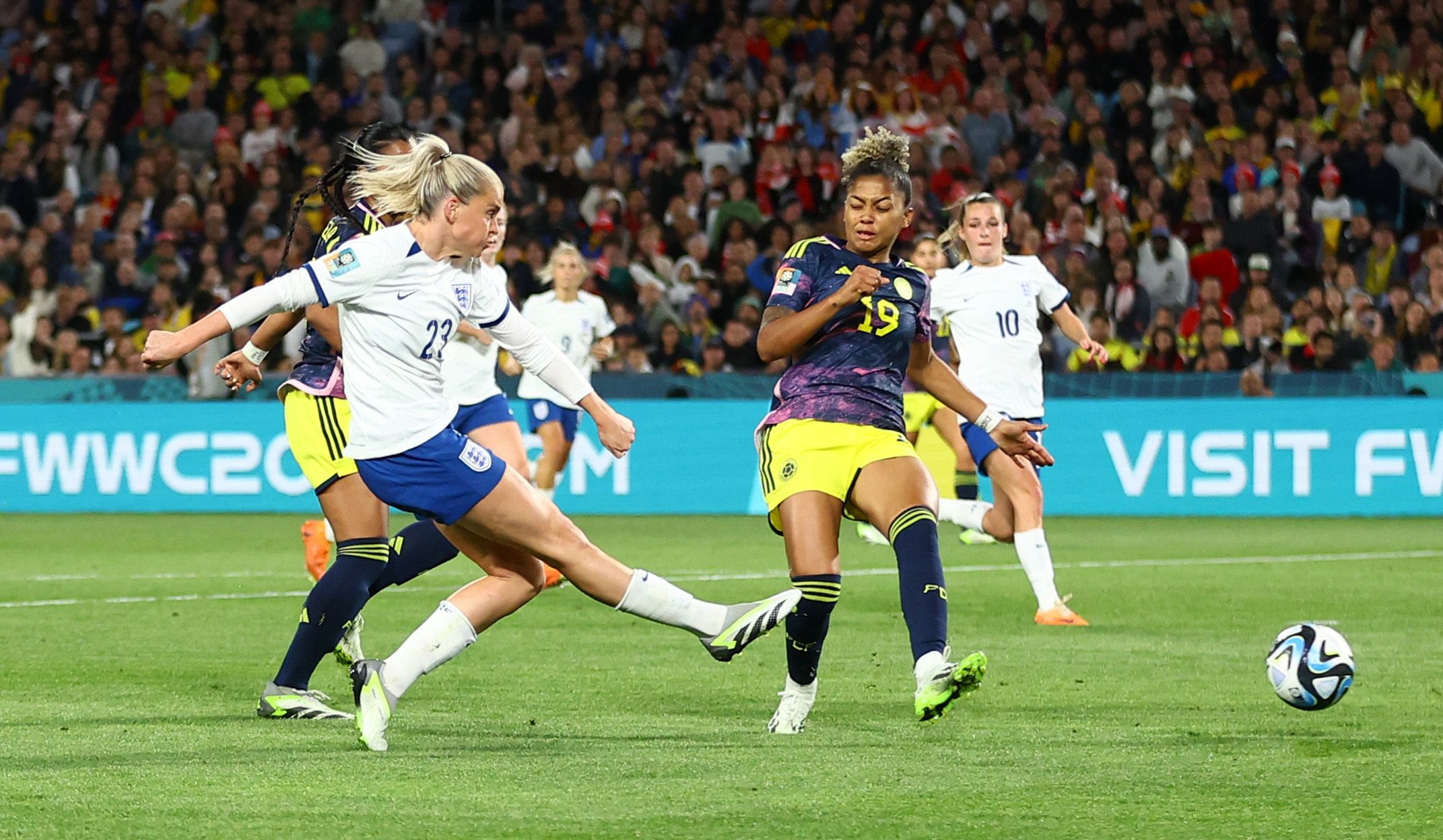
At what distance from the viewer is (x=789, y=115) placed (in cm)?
2425

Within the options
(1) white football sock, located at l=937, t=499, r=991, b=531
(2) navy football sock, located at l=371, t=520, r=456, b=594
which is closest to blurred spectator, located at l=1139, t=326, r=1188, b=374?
(1) white football sock, located at l=937, t=499, r=991, b=531

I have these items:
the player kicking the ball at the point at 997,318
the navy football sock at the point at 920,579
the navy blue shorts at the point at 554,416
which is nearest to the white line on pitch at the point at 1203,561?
the player kicking the ball at the point at 997,318

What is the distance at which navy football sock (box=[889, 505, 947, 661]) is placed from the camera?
7.07 metres

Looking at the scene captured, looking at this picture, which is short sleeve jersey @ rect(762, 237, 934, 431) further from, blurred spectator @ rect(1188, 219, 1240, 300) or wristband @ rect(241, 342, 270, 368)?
blurred spectator @ rect(1188, 219, 1240, 300)

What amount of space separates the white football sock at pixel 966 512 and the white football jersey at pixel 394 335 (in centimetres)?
688

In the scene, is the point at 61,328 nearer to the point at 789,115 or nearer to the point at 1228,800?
the point at 789,115

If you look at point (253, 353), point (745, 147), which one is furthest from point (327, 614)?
point (745, 147)

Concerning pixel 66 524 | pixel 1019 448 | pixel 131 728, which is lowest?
pixel 66 524

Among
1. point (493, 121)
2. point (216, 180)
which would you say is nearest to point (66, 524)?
point (216, 180)

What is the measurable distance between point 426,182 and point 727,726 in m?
2.14

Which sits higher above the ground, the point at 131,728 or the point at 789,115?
the point at 131,728

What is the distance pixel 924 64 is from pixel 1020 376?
42.1 feet

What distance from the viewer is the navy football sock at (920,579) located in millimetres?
7066

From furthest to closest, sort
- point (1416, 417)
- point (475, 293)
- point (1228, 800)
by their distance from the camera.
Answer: point (1416, 417) → point (475, 293) → point (1228, 800)
